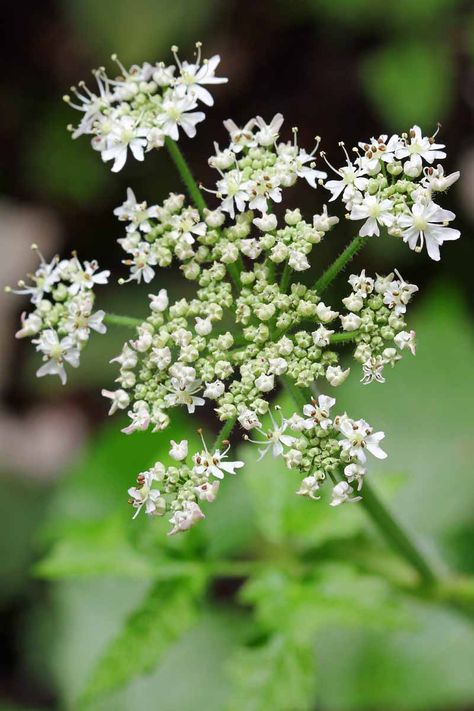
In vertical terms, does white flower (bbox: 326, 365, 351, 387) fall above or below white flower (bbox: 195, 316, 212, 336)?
below

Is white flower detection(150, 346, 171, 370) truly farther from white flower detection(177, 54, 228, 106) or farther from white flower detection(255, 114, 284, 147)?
white flower detection(177, 54, 228, 106)

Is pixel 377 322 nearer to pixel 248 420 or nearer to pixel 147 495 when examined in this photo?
pixel 248 420

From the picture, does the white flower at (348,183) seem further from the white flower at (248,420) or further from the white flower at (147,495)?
the white flower at (147,495)

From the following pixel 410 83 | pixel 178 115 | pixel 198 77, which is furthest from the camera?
pixel 410 83

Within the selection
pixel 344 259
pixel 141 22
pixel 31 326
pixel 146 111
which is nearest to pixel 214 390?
pixel 344 259

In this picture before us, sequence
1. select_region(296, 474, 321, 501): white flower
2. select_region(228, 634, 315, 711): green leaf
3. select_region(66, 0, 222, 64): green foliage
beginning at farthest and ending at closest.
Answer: select_region(66, 0, 222, 64): green foliage < select_region(228, 634, 315, 711): green leaf < select_region(296, 474, 321, 501): white flower

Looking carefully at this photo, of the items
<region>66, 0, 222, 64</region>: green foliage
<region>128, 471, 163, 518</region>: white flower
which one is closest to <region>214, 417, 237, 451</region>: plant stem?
<region>128, 471, 163, 518</region>: white flower
